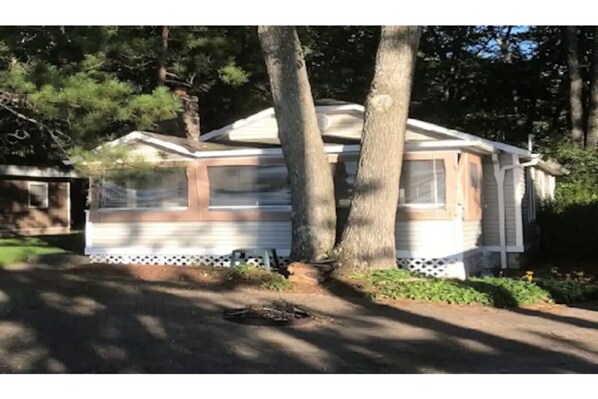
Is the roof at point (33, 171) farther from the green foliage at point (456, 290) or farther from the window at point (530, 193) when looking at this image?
the green foliage at point (456, 290)

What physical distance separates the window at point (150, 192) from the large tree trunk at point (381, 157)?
194 inches

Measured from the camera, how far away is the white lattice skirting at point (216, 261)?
14297mm

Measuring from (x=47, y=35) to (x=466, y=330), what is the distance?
11.0 meters

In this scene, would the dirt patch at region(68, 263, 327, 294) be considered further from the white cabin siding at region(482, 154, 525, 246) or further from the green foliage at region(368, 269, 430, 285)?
the white cabin siding at region(482, 154, 525, 246)

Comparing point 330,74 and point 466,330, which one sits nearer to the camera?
point 466,330

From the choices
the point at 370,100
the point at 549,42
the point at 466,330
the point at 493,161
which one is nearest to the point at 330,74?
the point at 549,42

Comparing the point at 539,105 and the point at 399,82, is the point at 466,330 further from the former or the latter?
the point at 539,105

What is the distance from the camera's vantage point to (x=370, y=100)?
12391 millimetres

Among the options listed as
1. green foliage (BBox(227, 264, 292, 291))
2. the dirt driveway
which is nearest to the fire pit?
the dirt driveway

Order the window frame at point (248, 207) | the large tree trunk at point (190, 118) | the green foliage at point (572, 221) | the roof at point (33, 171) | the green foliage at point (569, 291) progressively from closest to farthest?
the green foliage at point (569, 291), the window frame at point (248, 207), the green foliage at point (572, 221), the large tree trunk at point (190, 118), the roof at point (33, 171)

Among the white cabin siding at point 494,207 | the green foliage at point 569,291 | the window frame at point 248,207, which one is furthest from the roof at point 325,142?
the green foliage at point 569,291

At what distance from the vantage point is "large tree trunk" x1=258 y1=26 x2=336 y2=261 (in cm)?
1278

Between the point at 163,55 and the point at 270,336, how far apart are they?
47.7 feet

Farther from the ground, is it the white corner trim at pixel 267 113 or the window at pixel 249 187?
the white corner trim at pixel 267 113
